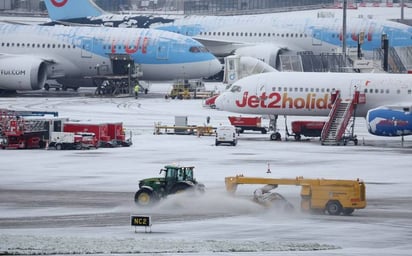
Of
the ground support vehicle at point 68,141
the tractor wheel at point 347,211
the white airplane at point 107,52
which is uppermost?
the white airplane at point 107,52

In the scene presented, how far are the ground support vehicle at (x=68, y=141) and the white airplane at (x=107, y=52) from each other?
1427 inches

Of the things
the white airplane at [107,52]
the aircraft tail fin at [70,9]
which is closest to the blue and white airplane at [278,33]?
the aircraft tail fin at [70,9]

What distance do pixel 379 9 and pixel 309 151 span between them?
110438mm

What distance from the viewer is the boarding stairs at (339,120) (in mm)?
60944

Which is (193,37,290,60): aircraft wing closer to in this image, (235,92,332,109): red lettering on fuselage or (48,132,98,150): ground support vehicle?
(235,92,332,109): red lettering on fuselage

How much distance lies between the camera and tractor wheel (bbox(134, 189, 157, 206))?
3816cm

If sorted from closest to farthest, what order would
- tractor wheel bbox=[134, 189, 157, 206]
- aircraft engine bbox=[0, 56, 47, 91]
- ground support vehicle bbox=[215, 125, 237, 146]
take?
tractor wheel bbox=[134, 189, 157, 206] < ground support vehicle bbox=[215, 125, 237, 146] < aircraft engine bbox=[0, 56, 47, 91]

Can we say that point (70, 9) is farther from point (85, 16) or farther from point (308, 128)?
point (308, 128)

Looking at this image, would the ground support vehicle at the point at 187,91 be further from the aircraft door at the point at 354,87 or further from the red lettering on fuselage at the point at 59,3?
the aircraft door at the point at 354,87

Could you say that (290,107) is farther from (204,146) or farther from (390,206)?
(390,206)

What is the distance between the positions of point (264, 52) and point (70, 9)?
22391mm

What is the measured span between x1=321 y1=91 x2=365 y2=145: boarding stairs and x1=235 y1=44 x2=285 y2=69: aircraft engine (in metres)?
43.4

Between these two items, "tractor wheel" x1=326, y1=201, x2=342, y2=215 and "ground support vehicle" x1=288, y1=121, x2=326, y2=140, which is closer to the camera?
"tractor wheel" x1=326, y1=201, x2=342, y2=215

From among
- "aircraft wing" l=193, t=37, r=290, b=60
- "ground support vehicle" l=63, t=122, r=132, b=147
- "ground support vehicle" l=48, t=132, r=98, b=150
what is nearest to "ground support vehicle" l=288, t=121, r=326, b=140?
"ground support vehicle" l=63, t=122, r=132, b=147
